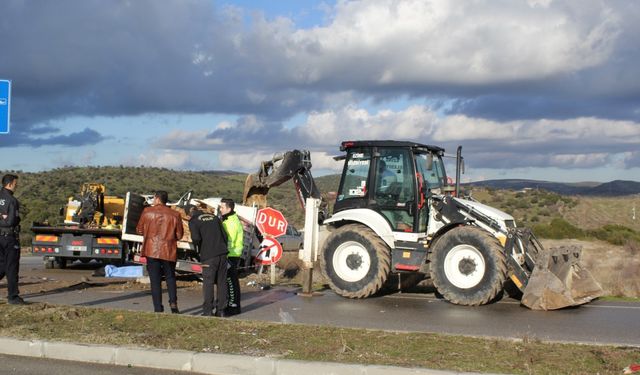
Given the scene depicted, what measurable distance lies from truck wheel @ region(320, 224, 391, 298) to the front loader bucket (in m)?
2.54

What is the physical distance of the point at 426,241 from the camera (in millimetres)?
13188

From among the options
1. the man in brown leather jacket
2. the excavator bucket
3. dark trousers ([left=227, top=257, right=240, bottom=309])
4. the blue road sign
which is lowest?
dark trousers ([left=227, top=257, right=240, bottom=309])

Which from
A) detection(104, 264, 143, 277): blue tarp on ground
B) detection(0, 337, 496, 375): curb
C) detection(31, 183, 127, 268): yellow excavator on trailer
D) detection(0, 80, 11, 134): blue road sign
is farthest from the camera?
detection(31, 183, 127, 268): yellow excavator on trailer

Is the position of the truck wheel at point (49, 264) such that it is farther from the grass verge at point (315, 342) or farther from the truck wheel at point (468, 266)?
the truck wheel at point (468, 266)

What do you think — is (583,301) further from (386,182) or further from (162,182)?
(162,182)

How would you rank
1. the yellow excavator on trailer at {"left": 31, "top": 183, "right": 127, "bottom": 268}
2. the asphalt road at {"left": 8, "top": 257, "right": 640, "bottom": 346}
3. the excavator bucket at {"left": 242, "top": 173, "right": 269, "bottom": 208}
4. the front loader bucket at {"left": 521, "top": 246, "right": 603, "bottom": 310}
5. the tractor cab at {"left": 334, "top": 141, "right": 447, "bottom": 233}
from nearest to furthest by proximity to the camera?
1. the asphalt road at {"left": 8, "top": 257, "right": 640, "bottom": 346}
2. the front loader bucket at {"left": 521, "top": 246, "right": 603, "bottom": 310}
3. the tractor cab at {"left": 334, "top": 141, "right": 447, "bottom": 233}
4. the excavator bucket at {"left": 242, "top": 173, "right": 269, "bottom": 208}
5. the yellow excavator on trailer at {"left": 31, "top": 183, "right": 127, "bottom": 268}

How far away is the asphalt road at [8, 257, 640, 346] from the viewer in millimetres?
10086

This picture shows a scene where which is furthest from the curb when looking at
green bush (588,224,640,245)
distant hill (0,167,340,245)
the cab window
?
distant hill (0,167,340,245)

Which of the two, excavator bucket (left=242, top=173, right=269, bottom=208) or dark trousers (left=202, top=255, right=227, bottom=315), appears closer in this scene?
dark trousers (left=202, top=255, right=227, bottom=315)

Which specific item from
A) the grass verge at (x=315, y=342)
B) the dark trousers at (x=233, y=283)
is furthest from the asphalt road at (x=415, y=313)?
the grass verge at (x=315, y=342)

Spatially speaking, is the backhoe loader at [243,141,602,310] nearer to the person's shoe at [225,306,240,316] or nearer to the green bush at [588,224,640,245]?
the person's shoe at [225,306,240,316]

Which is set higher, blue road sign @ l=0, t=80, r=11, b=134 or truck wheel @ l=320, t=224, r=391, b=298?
blue road sign @ l=0, t=80, r=11, b=134

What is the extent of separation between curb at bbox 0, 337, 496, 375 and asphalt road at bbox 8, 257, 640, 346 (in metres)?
2.70

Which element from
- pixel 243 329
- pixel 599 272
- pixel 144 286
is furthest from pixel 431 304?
pixel 599 272
